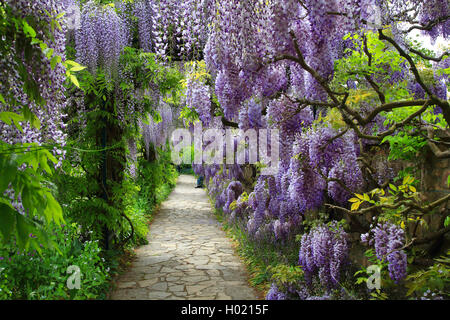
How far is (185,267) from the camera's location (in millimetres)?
5363

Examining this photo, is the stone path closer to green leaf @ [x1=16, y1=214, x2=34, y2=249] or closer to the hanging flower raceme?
the hanging flower raceme

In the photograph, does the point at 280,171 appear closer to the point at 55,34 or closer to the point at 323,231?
the point at 323,231

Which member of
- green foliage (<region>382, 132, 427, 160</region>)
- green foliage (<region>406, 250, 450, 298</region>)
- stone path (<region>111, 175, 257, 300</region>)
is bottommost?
stone path (<region>111, 175, 257, 300</region>)

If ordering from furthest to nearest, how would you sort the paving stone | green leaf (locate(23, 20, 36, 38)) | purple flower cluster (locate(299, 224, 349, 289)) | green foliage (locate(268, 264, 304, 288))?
the paving stone → green foliage (locate(268, 264, 304, 288)) → purple flower cluster (locate(299, 224, 349, 289)) → green leaf (locate(23, 20, 36, 38))

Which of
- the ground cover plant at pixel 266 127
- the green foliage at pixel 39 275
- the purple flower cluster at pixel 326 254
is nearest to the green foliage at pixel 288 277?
the ground cover plant at pixel 266 127

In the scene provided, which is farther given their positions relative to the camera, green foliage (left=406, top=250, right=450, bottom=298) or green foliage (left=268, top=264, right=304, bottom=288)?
green foliage (left=268, top=264, right=304, bottom=288)

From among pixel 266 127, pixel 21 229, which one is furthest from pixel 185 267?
pixel 21 229

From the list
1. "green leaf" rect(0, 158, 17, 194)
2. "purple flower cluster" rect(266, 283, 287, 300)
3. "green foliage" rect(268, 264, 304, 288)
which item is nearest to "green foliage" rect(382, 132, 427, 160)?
"green foliage" rect(268, 264, 304, 288)

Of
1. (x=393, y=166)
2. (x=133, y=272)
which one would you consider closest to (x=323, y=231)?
(x=393, y=166)

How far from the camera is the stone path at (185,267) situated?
14.3 ft

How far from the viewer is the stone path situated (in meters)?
4.35

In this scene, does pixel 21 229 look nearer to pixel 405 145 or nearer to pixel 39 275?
pixel 39 275

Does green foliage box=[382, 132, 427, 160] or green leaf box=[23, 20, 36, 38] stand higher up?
green leaf box=[23, 20, 36, 38]

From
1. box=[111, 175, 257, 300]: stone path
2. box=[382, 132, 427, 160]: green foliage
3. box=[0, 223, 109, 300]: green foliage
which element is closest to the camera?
box=[0, 223, 109, 300]: green foliage
